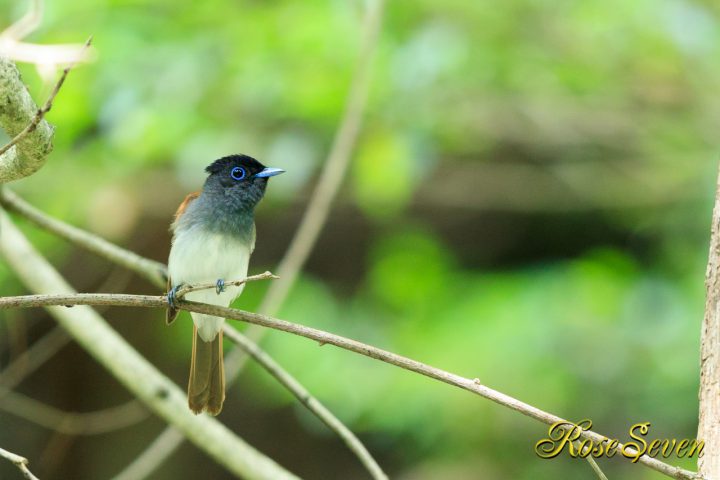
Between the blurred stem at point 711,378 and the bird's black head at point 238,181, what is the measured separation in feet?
6.95

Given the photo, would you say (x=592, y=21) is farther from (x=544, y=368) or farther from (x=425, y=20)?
(x=544, y=368)

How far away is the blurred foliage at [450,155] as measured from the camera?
4.74m

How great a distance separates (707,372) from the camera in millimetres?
2115

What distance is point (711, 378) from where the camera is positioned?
2109 millimetres

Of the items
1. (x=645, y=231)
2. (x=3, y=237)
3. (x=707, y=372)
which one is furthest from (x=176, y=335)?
(x=707, y=372)

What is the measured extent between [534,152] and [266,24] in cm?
304

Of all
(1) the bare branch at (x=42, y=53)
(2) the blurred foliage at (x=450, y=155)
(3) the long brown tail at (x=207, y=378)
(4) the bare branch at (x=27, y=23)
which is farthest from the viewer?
(2) the blurred foliage at (x=450, y=155)

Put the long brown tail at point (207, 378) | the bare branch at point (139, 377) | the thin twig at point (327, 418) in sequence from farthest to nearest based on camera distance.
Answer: the long brown tail at point (207, 378) < the bare branch at point (139, 377) < the thin twig at point (327, 418)

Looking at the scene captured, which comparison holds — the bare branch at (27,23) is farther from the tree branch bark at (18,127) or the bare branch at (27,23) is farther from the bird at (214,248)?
the bird at (214,248)

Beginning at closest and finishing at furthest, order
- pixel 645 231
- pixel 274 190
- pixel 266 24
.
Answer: pixel 266 24, pixel 274 190, pixel 645 231

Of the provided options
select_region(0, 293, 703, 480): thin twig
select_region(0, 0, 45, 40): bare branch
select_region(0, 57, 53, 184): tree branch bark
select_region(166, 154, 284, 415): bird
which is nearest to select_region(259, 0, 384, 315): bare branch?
select_region(166, 154, 284, 415): bird

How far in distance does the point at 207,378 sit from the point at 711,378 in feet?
7.07

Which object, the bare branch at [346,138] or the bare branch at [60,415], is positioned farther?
the bare branch at [60,415]

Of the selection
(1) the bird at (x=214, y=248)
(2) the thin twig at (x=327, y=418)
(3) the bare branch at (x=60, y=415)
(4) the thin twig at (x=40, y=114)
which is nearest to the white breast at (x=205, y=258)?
(1) the bird at (x=214, y=248)
